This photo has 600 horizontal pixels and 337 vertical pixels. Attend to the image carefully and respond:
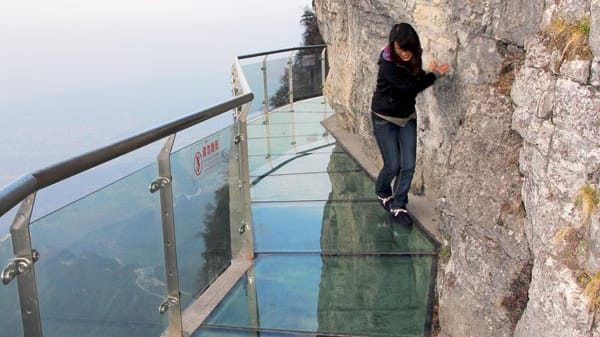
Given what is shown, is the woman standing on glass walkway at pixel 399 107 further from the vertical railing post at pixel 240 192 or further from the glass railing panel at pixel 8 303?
the glass railing panel at pixel 8 303

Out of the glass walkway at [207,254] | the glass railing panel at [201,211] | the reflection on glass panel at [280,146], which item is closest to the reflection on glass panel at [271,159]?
the reflection on glass panel at [280,146]

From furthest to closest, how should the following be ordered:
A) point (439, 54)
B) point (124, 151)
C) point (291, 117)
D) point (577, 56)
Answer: point (291, 117) < point (439, 54) < point (124, 151) < point (577, 56)

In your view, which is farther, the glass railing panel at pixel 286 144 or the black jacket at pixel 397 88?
the glass railing panel at pixel 286 144

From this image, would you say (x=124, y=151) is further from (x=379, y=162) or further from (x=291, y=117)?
(x=291, y=117)

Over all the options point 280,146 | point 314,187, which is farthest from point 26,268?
point 280,146

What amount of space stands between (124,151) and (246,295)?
165 cm

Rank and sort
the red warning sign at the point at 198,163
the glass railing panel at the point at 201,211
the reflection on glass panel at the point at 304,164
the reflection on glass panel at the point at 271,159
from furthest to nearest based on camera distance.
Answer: the reflection on glass panel at the point at 271,159 < the reflection on glass panel at the point at 304,164 < the red warning sign at the point at 198,163 < the glass railing panel at the point at 201,211

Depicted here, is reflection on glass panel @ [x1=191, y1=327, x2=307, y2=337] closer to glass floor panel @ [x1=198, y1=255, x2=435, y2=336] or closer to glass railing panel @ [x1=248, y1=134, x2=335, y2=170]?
glass floor panel @ [x1=198, y1=255, x2=435, y2=336]

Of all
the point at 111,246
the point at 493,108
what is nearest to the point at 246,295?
the point at 111,246

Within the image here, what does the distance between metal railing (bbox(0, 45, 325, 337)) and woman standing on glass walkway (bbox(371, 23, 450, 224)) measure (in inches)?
37.9

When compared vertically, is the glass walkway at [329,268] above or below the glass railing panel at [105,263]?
below

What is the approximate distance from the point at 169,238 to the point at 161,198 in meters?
0.22

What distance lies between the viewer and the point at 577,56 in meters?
2.21

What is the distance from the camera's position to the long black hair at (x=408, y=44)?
419 cm
